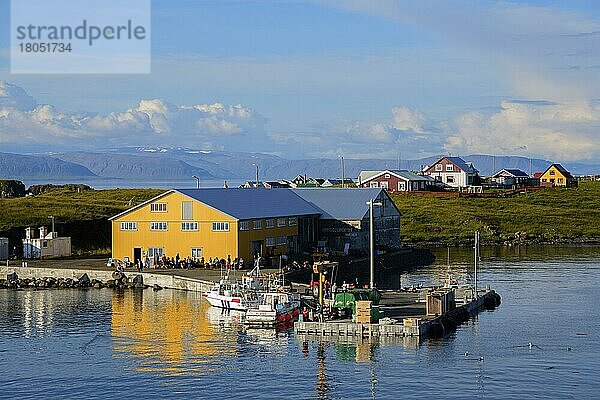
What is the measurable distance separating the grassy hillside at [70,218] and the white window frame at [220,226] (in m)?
14.9

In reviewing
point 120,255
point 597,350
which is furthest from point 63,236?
point 597,350

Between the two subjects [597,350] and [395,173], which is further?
[395,173]

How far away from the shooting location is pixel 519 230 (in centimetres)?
8981

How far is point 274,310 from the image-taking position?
136ft

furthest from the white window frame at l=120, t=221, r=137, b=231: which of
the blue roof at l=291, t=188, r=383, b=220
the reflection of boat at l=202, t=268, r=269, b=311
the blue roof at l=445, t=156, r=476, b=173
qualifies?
the blue roof at l=445, t=156, r=476, b=173

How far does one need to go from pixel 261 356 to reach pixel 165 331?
636cm

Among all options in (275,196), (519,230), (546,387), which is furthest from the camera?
(519,230)

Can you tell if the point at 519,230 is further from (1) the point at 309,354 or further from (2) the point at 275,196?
(1) the point at 309,354

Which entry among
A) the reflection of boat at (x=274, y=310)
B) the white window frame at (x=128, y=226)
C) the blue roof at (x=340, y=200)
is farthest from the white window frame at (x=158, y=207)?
the reflection of boat at (x=274, y=310)

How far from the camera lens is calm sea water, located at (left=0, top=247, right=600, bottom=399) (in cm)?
3042

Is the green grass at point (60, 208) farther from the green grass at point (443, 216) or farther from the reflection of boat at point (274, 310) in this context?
the reflection of boat at point (274, 310)

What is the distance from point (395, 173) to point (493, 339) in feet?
253

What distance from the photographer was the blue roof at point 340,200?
65500 mm

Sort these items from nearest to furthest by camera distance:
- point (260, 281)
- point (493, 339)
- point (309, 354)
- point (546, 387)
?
A: point (546, 387) < point (309, 354) < point (493, 339) < point (260, 281)
